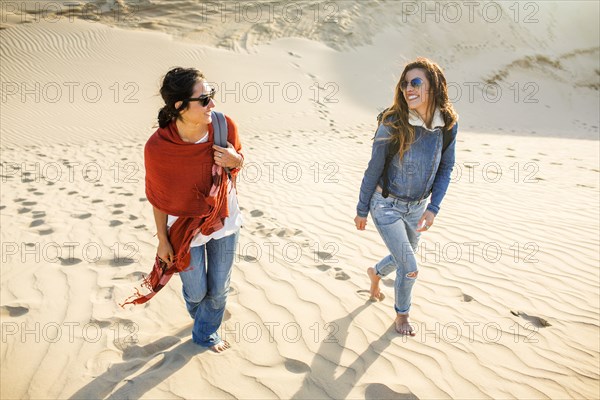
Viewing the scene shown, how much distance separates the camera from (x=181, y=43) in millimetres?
16906

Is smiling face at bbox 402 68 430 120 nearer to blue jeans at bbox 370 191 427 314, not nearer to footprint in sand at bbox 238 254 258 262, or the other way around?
blue jeans at bbox 370 191 427 314

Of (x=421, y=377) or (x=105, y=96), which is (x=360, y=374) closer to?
(x=421, y=377)

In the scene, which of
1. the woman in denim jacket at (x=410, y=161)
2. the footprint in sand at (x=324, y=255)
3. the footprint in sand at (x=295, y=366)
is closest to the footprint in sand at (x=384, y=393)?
the footprint in sand at (x=295, y=366)

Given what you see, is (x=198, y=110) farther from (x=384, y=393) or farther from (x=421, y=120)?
(x=384, y=393)

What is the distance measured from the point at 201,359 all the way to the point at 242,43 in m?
16.0

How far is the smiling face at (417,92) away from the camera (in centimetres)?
266

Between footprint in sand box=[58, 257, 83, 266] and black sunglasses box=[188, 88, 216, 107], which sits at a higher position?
black sunglasses box=[188, 88, 216, 107]

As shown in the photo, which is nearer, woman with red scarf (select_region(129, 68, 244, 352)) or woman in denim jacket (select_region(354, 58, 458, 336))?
woman with red scarf (select_region(129, 68, 244, 352))

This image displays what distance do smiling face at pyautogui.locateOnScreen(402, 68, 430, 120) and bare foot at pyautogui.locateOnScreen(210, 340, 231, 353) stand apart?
1.92 m

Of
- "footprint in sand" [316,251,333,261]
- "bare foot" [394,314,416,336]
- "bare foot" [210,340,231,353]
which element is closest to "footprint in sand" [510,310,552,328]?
"bare foot" [394,314,416,336]

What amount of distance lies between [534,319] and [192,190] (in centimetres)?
278

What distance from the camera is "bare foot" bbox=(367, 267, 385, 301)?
3.47 m

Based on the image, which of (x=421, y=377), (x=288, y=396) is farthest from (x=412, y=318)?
(x=288, y=396)

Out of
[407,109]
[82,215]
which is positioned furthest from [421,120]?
[82,215]
